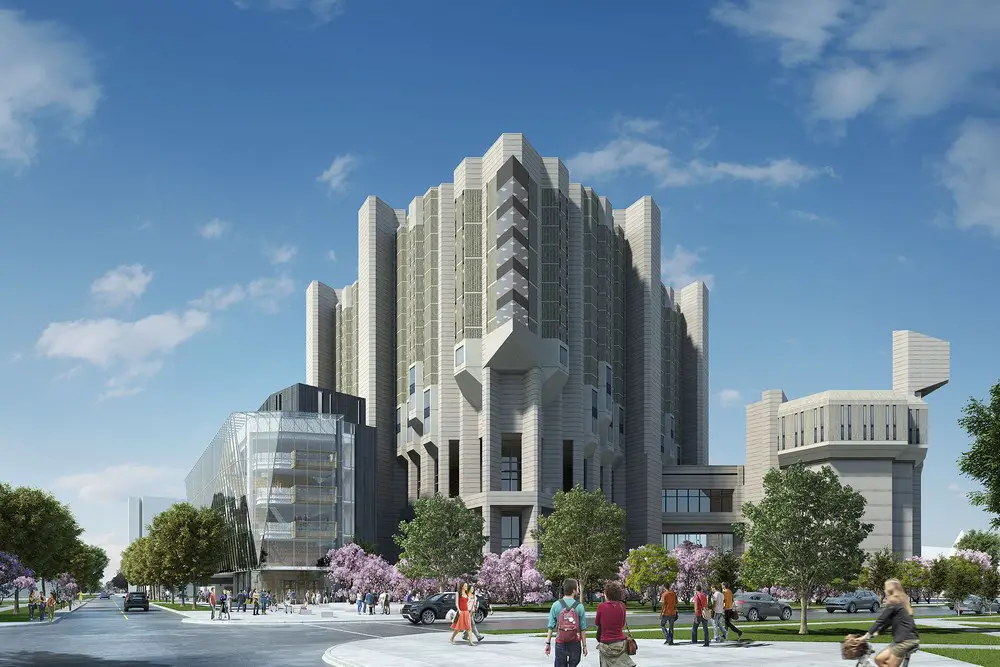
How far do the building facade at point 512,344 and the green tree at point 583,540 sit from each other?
29243 millimetres

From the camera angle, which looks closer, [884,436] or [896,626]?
[896,626]

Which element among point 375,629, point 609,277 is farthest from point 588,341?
point 375,629

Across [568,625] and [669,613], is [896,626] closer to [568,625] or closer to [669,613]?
[568,625]

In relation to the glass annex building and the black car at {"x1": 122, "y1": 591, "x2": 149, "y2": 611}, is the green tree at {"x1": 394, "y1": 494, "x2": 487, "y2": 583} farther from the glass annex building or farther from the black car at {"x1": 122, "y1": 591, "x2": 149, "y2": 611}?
the glass annex building

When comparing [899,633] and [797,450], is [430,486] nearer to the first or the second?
[797,450]

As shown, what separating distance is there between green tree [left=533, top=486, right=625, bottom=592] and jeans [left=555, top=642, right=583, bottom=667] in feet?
214

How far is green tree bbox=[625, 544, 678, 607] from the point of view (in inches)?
3620

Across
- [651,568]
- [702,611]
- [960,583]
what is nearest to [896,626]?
[702,611]

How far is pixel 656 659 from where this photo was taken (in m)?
31.9

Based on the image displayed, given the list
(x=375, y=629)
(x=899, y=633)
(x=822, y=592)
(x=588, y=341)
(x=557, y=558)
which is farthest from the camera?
(x=588, y=341)

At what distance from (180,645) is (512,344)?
78.0 m

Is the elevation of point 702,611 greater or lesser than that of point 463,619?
greater

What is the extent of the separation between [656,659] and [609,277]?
10513cm

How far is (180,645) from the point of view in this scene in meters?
40.3
